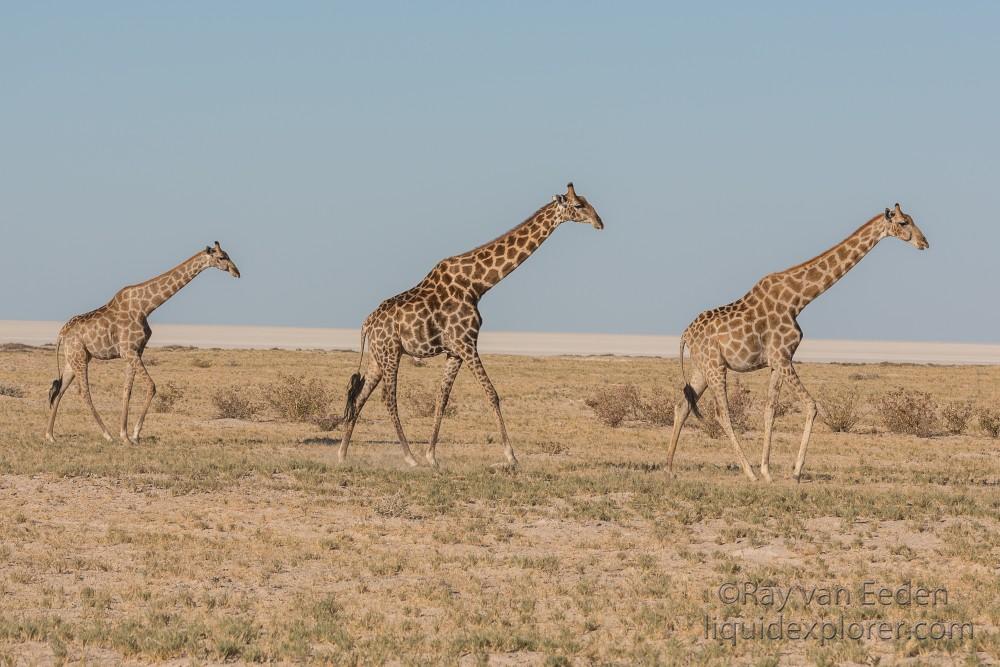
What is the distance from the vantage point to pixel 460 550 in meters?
13.6

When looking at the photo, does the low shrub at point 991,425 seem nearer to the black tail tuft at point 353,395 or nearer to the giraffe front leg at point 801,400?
the giraffe front leg at point 801,400

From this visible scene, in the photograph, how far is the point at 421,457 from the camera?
2139cm

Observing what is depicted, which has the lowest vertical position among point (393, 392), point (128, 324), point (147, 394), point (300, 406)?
point (300, 406)

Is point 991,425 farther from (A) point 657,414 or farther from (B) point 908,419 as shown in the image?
(A) point 657,414

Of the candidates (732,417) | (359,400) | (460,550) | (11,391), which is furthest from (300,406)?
(460,550)

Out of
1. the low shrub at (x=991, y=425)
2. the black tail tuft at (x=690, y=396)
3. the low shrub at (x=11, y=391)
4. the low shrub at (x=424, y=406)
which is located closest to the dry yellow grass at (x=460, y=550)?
the black tail tuft at (x=690, y=396)

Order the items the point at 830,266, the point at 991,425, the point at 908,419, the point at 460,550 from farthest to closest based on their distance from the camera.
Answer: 1. the point at 908,419
2. the point at 991,425
3. the point at 830,266
4. the point at 460,550

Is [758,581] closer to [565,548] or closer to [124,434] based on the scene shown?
[565,548]

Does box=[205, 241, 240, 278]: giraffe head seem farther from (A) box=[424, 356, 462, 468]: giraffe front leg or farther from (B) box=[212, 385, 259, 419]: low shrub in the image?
(B) box=[212, 385, 259, 419]: low shrub

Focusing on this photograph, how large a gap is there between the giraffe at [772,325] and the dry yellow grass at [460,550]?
1197 millimetres

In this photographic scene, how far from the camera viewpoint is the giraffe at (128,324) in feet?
74.7

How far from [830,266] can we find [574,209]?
12.5ft

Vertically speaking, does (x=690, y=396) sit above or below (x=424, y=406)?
above

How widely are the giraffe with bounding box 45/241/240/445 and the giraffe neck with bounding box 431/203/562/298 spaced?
4.99 meters
